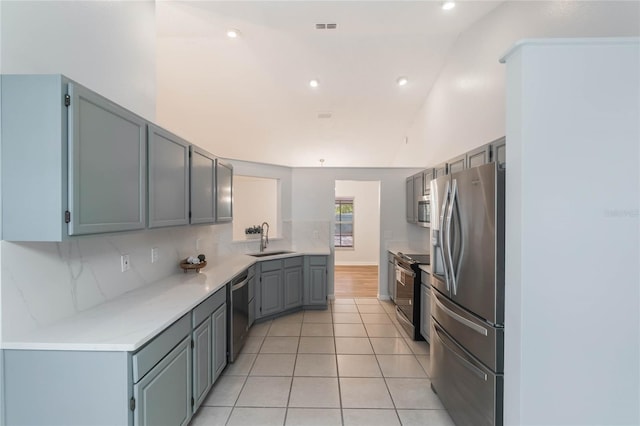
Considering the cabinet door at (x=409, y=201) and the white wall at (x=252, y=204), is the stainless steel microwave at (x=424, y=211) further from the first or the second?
the white wall at (x=252, y=204)

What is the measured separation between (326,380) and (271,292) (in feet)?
5.55

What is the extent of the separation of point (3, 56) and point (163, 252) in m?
1.83

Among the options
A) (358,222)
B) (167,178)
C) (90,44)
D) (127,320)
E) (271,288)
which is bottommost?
(271,288)

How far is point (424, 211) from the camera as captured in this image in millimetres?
4277

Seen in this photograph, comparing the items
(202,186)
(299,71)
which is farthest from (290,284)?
(299,71)

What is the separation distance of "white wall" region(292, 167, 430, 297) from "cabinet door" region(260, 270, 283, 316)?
117 centimetres

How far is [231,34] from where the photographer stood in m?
3.49

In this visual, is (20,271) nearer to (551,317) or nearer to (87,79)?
(87,79)

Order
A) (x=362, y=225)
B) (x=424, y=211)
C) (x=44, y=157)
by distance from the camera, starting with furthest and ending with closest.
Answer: (x=362, y=225)
(x=424, y=211)
(x=44, y=157)

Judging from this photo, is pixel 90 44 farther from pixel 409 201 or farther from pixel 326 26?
pixel 409 201

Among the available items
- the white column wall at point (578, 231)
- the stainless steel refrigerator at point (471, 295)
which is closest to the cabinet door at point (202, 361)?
the stainless steel refrigerator at point (471, 295)

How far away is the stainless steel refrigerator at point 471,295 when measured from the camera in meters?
1.67

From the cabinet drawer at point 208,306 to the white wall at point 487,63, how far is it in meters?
3.08

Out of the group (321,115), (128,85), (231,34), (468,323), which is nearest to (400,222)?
(321,115)
